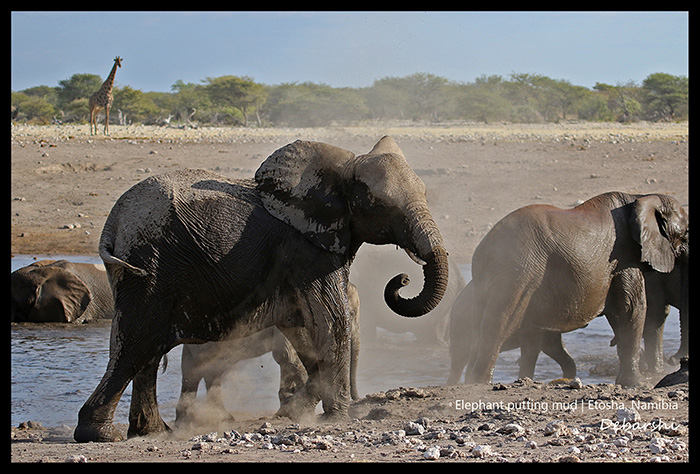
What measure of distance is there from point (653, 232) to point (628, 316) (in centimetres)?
70

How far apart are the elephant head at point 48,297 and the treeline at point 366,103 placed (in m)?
19.0

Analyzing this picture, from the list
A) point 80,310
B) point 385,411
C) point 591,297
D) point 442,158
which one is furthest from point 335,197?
point 442,158

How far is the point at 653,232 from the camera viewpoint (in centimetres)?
738

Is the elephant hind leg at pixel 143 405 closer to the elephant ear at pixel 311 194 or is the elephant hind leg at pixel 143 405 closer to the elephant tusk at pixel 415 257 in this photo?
the elephant ear at pixel 311 194

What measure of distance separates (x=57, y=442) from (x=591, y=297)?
405 cm

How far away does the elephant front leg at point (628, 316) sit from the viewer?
730 centimetres

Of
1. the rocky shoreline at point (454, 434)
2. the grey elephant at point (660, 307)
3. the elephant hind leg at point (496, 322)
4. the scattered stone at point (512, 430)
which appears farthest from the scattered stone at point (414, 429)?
the grey elephant at point (660, 307)

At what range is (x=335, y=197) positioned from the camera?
→ 17.8 feet

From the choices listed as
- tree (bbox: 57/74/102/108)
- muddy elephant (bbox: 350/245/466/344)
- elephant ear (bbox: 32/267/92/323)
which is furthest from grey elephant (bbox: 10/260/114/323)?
tree (bbox: 57/74/102/108)

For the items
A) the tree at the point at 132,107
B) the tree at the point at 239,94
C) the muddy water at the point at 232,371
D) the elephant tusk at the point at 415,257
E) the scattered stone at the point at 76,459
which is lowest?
the muddy water at the point at 232,371

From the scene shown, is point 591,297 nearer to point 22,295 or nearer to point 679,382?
point 679,382

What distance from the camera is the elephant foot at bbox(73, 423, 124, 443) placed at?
508 cm

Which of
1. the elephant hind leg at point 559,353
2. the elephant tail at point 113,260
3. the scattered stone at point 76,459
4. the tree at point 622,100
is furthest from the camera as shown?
the tree at point 622,100

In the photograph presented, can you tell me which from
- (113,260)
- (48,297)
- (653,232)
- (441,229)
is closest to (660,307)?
(653,232)
